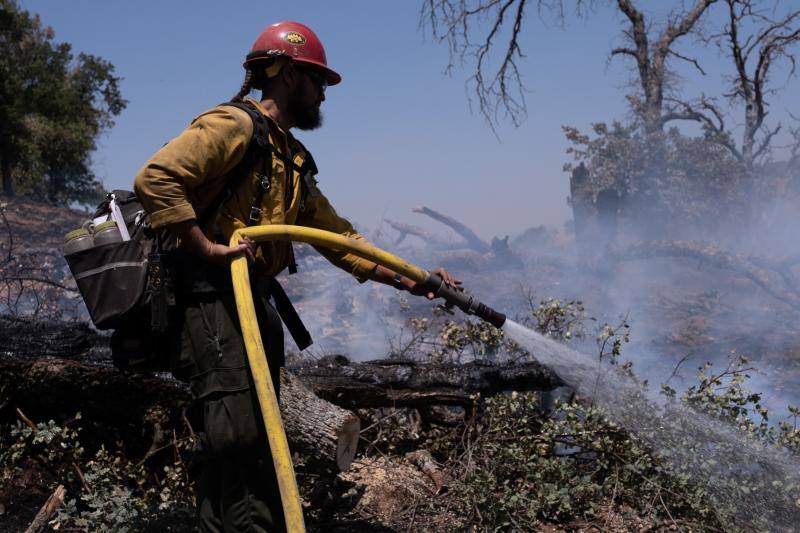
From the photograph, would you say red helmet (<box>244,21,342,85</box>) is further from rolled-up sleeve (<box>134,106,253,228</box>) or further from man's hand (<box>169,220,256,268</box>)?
man's hand (<box>169,220,256,268</box>)

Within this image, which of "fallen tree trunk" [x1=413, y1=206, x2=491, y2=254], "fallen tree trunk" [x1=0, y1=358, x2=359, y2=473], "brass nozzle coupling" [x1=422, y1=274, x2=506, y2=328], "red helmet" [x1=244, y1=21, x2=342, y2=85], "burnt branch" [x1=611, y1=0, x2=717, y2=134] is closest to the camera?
"red helmet" [x1=244, y1=21, x2=342, y2=85]

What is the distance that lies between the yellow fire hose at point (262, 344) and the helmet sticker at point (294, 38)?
0.84 metres

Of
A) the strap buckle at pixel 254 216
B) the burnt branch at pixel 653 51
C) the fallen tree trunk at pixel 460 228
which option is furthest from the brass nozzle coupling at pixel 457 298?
the fallen tree trunk at pixel 460 228

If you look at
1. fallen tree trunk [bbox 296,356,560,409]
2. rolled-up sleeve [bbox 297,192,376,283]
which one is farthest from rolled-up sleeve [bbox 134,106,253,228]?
fallen tree trunk [bbox 296,356,560,409]

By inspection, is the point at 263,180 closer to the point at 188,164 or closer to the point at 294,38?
the point at 188,164

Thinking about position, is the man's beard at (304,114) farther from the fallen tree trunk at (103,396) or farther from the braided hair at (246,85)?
the fallen tree trunk at (103,396)

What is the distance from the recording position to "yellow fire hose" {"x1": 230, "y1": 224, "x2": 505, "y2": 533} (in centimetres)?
241

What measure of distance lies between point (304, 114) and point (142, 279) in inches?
39.6

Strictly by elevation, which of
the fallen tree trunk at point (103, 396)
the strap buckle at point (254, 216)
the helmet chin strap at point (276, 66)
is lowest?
the fallen tree trunk at point (103, 396)

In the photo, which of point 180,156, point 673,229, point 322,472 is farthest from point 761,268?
point 180,156

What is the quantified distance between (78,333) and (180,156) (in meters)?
3.47

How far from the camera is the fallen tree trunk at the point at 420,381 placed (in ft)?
15.5

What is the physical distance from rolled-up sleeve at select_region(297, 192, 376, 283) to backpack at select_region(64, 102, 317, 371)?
1.50ft

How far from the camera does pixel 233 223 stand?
9.08ft
